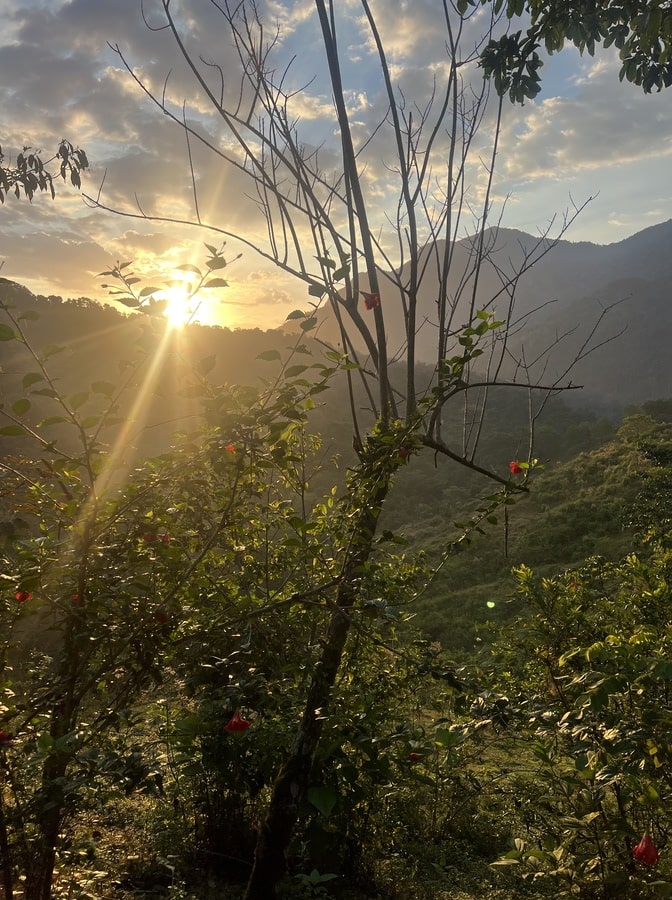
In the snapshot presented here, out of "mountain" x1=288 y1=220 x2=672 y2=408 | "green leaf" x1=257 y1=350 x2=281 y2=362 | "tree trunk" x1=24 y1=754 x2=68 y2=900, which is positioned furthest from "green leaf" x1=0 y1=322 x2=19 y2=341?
"mountain" x1=288 y1=220 x2=672 y2=408

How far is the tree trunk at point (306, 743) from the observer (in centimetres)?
174

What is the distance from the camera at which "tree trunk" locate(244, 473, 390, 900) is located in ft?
5.71

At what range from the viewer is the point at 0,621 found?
1.76 m

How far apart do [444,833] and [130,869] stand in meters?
1.73

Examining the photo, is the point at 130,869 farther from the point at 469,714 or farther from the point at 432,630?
the point at 432,630

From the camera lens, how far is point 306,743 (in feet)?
5.77

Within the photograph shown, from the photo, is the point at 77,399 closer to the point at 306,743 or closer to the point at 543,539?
the point at 306,743

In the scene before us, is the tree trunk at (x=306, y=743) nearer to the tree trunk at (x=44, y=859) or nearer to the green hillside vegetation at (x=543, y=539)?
the tree trunk at (x=44, y=859)

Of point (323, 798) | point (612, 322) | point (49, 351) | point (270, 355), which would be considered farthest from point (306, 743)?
point (612, 322)

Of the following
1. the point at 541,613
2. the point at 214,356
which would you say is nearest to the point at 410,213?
the point at 214,356

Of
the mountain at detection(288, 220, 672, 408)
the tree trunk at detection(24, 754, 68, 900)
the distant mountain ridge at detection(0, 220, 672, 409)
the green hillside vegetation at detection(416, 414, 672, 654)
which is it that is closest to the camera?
the tree trunk at detection(24, 754, 68, 900)

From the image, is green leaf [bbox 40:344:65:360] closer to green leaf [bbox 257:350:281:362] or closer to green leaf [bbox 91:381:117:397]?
green leaf [bbox 91:381:117:397]

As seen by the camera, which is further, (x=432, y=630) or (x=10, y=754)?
(x=432, y=630)

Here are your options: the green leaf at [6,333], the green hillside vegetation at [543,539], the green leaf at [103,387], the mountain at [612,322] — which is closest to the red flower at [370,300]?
the green leaf at [103,387]
